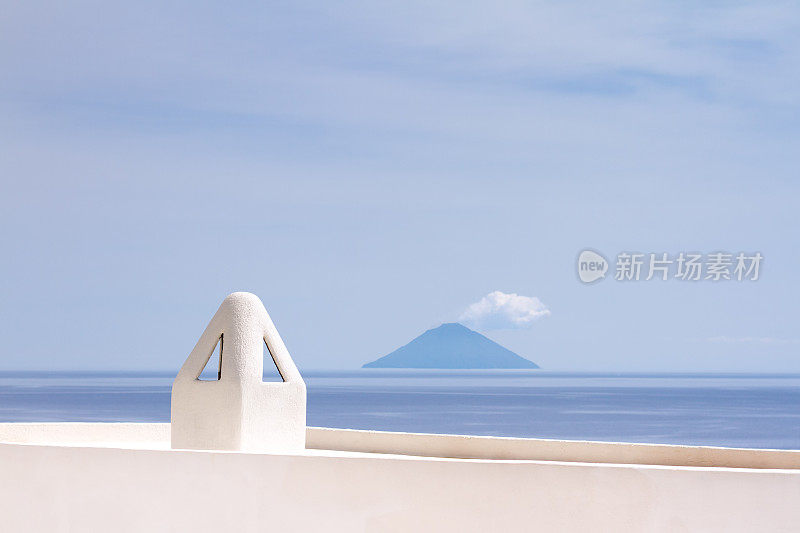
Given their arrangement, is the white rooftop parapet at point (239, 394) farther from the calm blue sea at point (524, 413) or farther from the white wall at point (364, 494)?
the calm blue sea at point (524, 413)

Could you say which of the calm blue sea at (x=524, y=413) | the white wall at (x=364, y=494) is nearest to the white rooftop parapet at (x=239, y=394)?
the white wall at (x=364, y=494)

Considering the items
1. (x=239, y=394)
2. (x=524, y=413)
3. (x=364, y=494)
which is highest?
(x=524, y=413)

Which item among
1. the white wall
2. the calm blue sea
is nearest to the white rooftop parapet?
the white wall

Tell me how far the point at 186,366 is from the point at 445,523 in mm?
5251

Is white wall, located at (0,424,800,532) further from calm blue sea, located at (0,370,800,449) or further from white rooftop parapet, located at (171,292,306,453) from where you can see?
calm blue sea, located at (0,370,800,449)

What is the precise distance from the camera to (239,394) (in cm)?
1489

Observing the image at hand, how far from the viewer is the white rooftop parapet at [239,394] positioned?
588 inches

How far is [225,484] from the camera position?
483 inches

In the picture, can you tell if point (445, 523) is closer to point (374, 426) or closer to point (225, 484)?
point (225, 484)

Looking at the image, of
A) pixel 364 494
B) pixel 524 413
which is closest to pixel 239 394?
pixel 364 494

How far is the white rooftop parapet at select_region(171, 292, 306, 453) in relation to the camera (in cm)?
1495

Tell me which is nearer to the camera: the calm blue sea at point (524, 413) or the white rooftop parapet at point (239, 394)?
the white rooftop parapet at point (239, 394)

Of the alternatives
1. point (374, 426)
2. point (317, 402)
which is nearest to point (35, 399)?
point (317, 402)

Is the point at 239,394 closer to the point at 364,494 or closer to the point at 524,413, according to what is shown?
Answer: the point at 364,494
